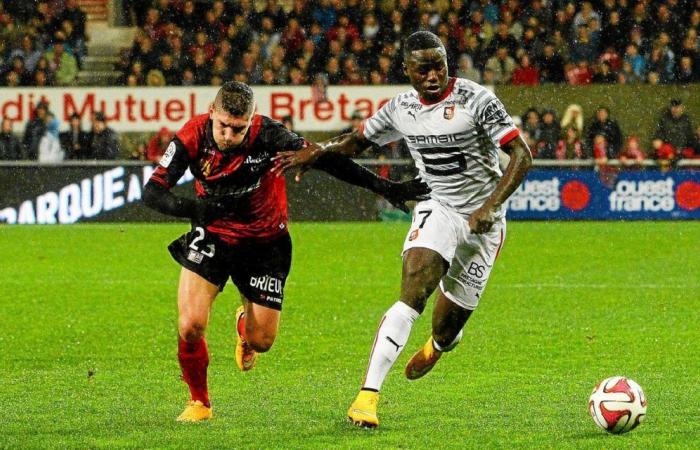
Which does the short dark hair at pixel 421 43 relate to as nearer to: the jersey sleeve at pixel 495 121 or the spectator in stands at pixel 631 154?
the jersey sleeve at pixel 495 121

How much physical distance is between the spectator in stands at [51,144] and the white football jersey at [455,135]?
15207mm

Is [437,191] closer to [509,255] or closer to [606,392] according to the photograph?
[606,392]

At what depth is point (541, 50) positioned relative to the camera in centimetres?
2288

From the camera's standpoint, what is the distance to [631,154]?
21203 mm

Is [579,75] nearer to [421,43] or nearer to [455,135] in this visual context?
[455,135]

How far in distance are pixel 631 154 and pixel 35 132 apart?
9510 millimetres

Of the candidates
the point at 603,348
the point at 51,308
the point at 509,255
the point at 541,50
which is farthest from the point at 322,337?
the point at 541,50

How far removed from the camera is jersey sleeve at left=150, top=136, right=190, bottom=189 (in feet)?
22.5

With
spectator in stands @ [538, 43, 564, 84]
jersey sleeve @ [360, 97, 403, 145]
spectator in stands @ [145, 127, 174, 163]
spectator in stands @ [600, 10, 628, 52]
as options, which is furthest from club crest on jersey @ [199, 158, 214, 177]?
spectator in stands @ [600, 10, 628, 52]

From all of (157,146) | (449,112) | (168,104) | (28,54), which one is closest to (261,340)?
(449,112)

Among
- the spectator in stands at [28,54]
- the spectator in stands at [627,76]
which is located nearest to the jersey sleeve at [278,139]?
the spectator in stands at [627,76]

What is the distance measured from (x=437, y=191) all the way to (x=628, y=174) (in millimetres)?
13301

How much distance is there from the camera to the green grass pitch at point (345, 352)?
668cm

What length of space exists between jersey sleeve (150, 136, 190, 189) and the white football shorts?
1.28m
